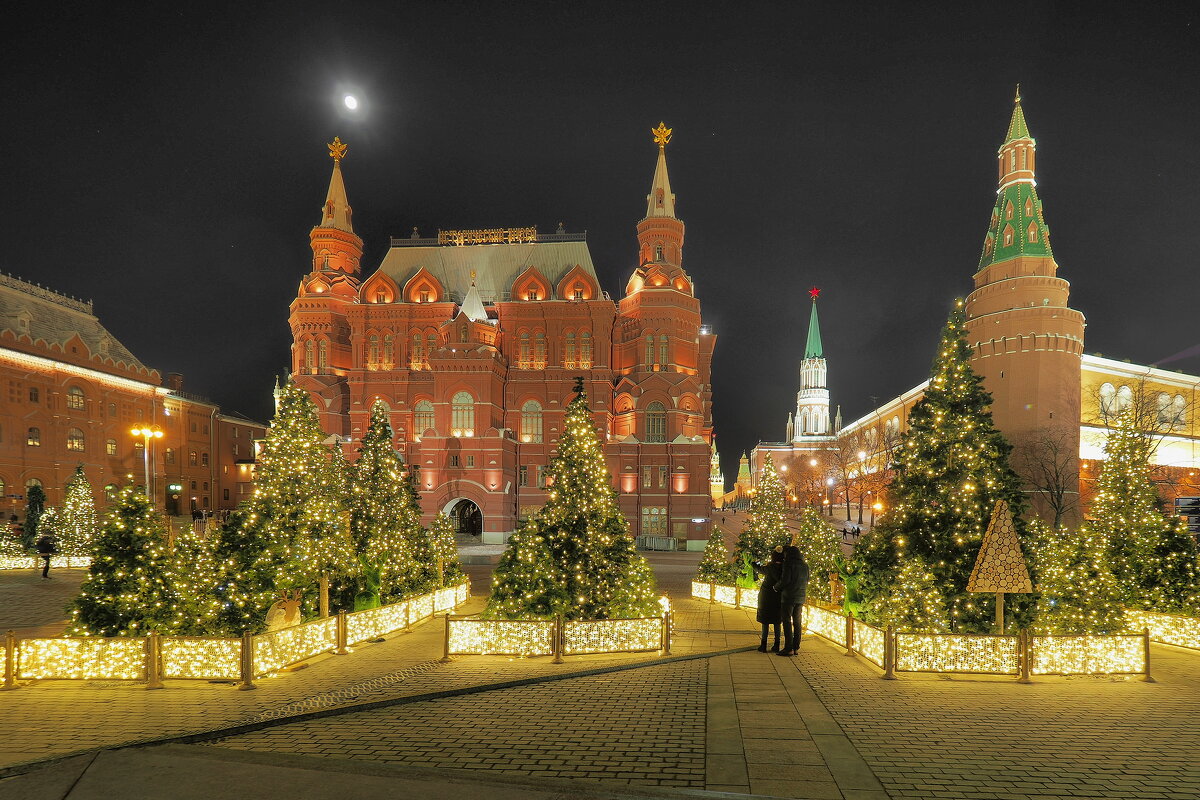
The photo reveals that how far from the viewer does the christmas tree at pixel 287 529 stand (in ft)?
37.4

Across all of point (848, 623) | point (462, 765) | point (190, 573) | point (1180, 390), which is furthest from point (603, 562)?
point (1180, 390)

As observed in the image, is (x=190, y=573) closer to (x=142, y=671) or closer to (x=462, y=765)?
(x=142, y=671)

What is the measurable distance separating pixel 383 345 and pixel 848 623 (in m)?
41.6

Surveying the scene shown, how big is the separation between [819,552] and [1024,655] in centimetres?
807

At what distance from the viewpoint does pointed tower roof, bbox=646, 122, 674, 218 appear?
153 feet

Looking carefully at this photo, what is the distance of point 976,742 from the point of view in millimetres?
7086

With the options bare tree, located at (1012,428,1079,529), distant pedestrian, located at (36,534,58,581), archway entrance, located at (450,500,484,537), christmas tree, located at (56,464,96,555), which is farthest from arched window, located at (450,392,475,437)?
bare tree, located at (1012,428,1079,529)

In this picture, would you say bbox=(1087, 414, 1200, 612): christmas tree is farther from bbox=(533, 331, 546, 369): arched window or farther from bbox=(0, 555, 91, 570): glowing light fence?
bbox=(533, 331, 546, 369): arched window

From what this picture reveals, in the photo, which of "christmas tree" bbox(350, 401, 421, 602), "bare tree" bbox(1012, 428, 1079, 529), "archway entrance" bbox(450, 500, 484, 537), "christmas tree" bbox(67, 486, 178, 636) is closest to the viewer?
"christmas tree" bbox(67, 486, 178, 636)

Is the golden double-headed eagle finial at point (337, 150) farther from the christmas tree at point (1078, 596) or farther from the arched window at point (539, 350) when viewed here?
the christmas tree at point (1078, 596)

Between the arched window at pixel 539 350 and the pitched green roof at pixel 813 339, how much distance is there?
104 meters

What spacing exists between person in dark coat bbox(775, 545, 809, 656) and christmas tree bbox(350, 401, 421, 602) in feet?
31.5

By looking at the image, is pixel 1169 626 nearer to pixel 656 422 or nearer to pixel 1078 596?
pixel 1078 596

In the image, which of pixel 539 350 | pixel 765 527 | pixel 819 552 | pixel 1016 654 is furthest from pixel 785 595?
pixel 539 350
